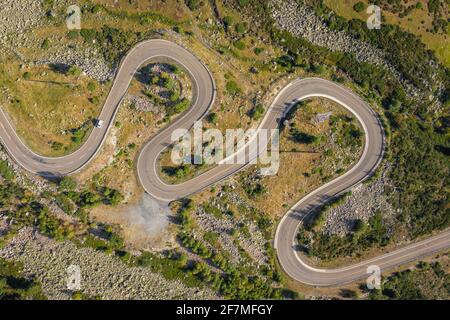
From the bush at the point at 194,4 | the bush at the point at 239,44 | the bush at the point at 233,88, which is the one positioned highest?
the bush at the point at 194,4

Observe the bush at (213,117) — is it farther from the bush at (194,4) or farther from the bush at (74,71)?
the bush at (74,71)

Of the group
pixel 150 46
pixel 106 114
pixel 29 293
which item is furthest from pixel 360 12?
pixel 29 293

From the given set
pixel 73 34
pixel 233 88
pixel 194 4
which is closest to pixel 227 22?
pixel 194 4

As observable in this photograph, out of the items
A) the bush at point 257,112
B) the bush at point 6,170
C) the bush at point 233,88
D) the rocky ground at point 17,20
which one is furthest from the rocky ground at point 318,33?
the bush at point 6,170

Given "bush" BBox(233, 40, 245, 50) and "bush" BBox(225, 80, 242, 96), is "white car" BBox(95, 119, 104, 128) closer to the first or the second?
"bush" BBox(225, 80, 242, 96)

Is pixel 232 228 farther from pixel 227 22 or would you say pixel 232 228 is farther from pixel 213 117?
pixel 227 22

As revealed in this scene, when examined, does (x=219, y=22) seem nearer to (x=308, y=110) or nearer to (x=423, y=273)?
(x=308, y=110)

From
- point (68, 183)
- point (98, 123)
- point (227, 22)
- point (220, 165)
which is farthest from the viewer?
point (220, 165)
